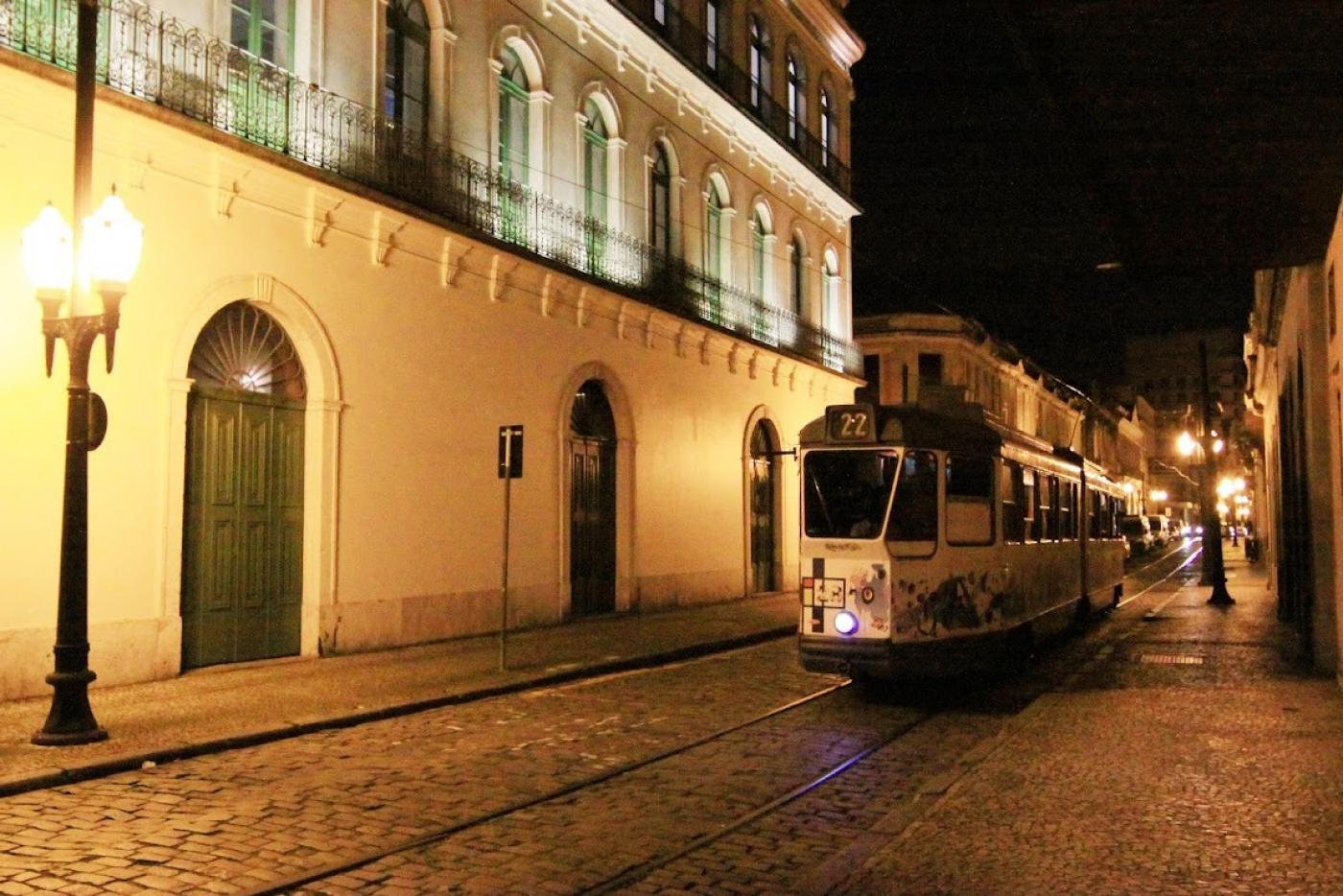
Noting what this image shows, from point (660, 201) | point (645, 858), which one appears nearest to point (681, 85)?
point (660, 201)

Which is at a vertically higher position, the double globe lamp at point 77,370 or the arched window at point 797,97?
the arched window at point 797,97

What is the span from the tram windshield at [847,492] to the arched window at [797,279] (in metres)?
17.8

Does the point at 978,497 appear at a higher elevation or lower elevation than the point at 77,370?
lower

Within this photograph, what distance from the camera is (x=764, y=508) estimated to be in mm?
27406

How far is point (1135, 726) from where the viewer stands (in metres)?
10.4

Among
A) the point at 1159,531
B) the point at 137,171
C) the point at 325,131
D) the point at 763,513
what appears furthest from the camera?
the point at 1159,531

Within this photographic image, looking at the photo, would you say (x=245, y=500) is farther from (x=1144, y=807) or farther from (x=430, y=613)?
(x=1144, y=807)

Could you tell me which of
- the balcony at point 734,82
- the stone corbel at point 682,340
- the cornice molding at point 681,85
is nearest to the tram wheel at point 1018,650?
the stone corbel at point 682,340

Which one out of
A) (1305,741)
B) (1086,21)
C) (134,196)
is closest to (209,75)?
(134,196)

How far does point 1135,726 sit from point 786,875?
5438 millimetres

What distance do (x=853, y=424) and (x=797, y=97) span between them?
20.3 m

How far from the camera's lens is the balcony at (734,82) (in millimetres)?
22812

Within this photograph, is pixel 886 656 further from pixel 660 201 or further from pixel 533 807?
pixel 660 201

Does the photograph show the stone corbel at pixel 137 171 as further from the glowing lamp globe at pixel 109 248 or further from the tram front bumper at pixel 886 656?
the tram front bumper at pixel 886 656
